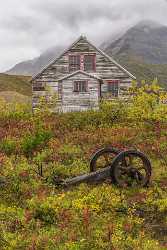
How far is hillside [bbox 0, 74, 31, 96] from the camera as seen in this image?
365 ft

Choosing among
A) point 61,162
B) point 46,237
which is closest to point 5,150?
point 61,162

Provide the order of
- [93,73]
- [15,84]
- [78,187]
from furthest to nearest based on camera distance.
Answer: [15,84], [93,73], [78,187]

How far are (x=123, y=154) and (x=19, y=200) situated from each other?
123 inches

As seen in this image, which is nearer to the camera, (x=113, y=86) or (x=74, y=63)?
(x=113, y=86)

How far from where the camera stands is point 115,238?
31.2 ft

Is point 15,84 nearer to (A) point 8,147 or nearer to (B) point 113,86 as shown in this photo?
(B) point 113,86

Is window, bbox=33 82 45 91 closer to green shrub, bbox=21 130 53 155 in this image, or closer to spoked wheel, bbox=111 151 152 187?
green shrub, bbox=21 130 53 155

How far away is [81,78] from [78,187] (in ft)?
110

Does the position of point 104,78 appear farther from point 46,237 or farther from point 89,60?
point 46,237

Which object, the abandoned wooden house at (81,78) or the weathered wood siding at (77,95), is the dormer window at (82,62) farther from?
the weathered wood siding at (77,95)

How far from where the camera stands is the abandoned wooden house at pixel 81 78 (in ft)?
153

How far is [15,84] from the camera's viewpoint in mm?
117812

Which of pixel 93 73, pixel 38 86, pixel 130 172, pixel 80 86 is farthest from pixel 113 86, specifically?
pixel 130 172

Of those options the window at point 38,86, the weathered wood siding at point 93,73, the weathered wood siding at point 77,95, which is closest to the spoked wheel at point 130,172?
the weathered wood siding at point 77,95
